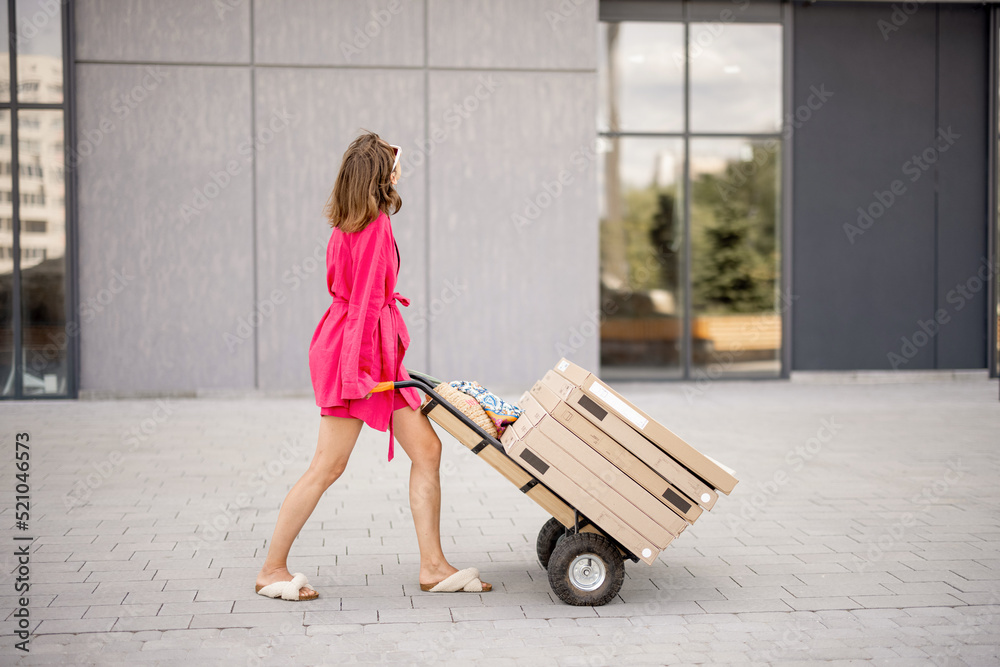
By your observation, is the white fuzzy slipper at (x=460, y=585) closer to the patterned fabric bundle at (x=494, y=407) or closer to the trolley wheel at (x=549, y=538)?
the trolley wheel at (x=549, y=538)

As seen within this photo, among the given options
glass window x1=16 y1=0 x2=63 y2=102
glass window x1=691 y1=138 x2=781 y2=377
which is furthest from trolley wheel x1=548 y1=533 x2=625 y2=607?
glass window x1=16 y1=0 x2=63 y2=102

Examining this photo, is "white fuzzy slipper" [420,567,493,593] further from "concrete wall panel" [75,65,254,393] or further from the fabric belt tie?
"concrete wall panel" [75,65,254,393]

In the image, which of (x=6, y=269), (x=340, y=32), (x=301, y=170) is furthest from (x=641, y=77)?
(x=6, y=269)

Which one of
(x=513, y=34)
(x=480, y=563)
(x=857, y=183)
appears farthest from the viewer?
(x=857, y=183)

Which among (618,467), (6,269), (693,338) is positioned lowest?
(618,467)

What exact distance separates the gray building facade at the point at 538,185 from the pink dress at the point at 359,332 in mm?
7142

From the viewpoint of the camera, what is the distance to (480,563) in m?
4.72

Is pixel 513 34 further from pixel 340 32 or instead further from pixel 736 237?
pixel 736 237

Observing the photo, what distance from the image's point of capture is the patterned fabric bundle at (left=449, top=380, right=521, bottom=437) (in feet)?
13.5

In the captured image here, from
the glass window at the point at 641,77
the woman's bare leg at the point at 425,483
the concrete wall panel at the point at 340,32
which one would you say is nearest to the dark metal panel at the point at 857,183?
the glass window at the point at 641,77

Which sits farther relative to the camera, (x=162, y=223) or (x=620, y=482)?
(x=162, y=223)

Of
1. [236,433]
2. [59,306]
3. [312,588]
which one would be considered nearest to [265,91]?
[59,306]

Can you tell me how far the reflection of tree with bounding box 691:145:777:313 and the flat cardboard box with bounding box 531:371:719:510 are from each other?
9035mm

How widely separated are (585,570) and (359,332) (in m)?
1.43
